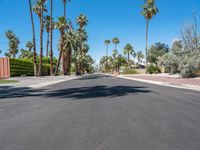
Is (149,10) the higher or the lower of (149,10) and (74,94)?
the higher

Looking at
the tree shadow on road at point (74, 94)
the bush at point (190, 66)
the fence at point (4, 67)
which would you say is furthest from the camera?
the fence at point (4, 67)

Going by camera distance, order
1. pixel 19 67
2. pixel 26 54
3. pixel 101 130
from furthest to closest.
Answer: pixel 26 54, pixel 19 67, pixel 101 130

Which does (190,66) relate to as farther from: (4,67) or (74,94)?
(4,67)

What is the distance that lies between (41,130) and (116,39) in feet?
353

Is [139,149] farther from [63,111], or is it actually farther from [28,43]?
[28,43]

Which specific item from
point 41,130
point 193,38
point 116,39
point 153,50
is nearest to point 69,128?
point 41,130

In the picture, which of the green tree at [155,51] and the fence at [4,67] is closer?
the fence at [4,67]

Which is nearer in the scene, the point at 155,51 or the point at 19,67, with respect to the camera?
the point at 19,67

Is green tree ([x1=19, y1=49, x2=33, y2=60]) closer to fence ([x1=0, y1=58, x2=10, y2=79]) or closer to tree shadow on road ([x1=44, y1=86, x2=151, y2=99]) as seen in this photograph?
fence ([x1=0, y1=58, x2=10, y2=79])

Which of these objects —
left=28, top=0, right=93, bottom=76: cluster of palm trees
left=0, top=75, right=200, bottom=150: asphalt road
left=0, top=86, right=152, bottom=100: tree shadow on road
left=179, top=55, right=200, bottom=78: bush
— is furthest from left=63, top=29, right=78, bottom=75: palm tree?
left=0, top=75, right=200, bottom=150: asphalt road

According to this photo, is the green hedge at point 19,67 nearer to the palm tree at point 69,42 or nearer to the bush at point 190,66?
the palm tree at point 69,42

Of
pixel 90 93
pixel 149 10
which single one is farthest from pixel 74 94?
pixel 149 10

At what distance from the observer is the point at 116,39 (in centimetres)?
11112

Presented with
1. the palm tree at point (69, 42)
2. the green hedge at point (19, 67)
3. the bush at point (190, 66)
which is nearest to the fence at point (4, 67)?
the green hedge at point (19, 67)
